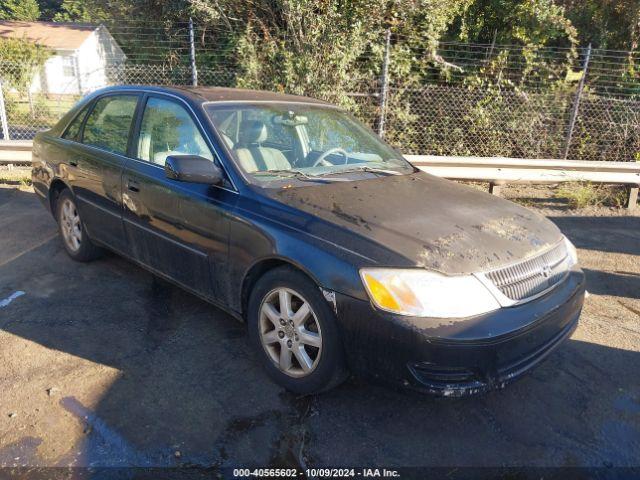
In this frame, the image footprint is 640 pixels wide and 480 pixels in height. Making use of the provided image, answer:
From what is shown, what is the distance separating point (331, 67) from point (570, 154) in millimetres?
4484

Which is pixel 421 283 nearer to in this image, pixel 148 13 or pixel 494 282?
pixel 494 282

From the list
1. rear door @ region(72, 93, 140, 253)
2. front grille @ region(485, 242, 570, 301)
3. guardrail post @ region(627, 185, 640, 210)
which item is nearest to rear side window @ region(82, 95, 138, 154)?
rear door @ region(72, 93, 140, 253)

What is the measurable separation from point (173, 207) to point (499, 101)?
7.19 meters

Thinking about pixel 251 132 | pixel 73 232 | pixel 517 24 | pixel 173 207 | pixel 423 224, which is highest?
pixel 517 24

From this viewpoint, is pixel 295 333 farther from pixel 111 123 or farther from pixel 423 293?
pixel 111 123

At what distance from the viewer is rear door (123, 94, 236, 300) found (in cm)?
320

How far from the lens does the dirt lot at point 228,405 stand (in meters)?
2.50

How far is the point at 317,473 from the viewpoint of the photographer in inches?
93.1

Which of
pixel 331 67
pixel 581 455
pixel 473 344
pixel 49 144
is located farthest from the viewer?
pixel 331 67

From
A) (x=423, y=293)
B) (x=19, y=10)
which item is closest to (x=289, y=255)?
Result: (x=423, y=293)

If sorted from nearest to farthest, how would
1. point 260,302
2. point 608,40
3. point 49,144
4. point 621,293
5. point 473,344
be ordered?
1. point 473,344
2. point 260,302
3. point 621,293
4. point 49,144
5. point 608,40

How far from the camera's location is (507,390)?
305 cm

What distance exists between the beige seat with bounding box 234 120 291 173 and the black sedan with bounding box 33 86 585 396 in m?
0.01

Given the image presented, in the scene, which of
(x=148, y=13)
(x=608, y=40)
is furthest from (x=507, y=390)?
(x=148, y=13)
